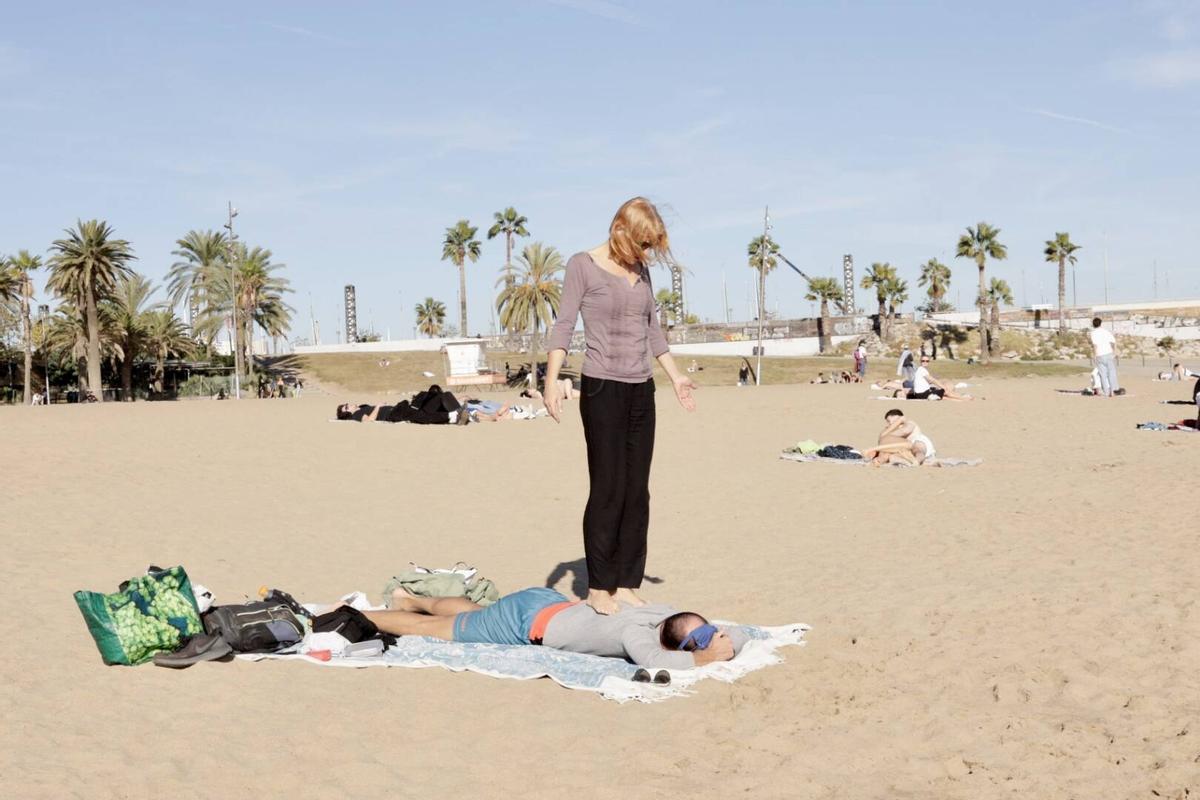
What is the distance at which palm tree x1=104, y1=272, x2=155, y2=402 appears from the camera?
63.0 m

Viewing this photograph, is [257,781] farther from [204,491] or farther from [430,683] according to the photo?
[204,491]

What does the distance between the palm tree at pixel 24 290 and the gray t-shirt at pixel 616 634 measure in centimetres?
5627

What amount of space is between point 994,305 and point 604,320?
88089mm

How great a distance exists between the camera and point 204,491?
45.2ft

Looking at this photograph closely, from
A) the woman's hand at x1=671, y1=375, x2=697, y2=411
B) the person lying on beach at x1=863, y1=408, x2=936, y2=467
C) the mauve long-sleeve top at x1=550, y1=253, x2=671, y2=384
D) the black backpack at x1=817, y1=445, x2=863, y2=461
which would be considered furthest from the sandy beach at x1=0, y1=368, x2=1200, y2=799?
the mauve long-sleeve top at x1=550, y1=253, x2=671, y2=384

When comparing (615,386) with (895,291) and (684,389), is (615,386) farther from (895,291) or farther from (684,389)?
(895,291)

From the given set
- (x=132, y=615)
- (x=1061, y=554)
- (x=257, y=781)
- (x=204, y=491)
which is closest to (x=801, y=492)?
(x=1061, y=554)

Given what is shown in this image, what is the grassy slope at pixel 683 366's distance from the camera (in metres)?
56.6

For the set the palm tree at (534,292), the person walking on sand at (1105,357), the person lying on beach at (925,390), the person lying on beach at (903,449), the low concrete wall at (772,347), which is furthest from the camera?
the low concrete wall at (772,347)

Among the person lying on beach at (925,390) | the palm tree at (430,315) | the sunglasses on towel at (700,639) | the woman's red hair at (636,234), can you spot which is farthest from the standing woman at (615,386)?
→ the palm tree at (430,315)

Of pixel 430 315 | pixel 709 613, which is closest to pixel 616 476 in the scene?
pixel 709 613

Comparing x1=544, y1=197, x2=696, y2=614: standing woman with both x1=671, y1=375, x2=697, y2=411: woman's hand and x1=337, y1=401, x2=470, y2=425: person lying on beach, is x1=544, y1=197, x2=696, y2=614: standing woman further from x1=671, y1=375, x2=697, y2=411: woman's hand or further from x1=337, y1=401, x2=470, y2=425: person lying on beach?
x1=337, y1=401, x2=470, y2=425: person lying on beach

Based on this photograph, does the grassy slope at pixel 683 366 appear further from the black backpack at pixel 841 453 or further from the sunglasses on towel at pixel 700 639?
the sunglasses on towel at pixel 700 639

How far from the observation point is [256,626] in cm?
600
